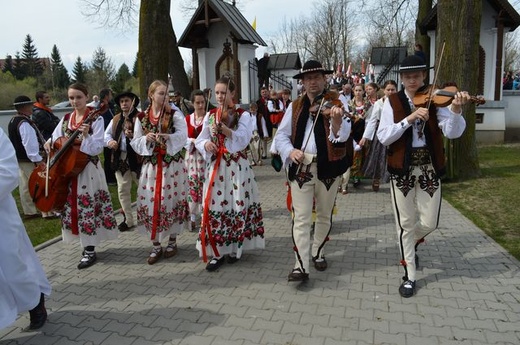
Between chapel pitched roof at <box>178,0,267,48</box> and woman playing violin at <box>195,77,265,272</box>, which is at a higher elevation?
chapel pitched roof at <box>178,0,267,48</box>

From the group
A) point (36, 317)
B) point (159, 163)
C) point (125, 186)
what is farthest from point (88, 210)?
point (36, 317)

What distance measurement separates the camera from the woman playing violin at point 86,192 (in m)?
4.75

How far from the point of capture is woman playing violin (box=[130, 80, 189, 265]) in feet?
15.9

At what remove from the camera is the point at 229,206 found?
468 cm

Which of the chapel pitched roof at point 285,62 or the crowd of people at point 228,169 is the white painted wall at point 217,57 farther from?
the chapel pitched roof at point 285,62

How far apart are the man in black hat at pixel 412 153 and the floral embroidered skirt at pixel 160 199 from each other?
7.83 ft

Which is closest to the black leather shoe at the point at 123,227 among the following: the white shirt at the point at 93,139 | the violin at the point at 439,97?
the white shirt at the point at 93,139

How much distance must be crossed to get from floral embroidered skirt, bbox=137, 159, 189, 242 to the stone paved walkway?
454 mm

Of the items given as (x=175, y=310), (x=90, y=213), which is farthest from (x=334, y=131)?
(x=90, y=213)

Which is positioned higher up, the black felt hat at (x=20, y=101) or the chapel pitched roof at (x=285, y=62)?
the chapel pitched roof at (x=285, y=62)

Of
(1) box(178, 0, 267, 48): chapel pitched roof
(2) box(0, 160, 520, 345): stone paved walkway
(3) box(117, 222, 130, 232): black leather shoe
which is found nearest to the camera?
(2) box(0, 160, 520, 345): stone paved walkway

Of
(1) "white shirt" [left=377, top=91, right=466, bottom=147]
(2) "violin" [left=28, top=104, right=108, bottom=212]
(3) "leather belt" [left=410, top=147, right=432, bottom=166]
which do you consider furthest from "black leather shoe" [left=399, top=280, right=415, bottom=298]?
(2) "violin" [left=28, top=104, right=108, bottom=212]

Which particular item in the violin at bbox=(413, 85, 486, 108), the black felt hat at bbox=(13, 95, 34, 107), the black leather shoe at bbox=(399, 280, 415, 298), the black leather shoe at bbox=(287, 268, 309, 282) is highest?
the black felt hat at bbox=(13, 95, 34, 107)

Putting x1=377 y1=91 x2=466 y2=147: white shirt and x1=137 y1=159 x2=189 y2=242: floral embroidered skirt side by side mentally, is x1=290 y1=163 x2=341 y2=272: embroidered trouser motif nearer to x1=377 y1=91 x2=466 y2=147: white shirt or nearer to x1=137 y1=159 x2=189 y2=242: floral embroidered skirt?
x1=377 y1=91 x2=466 y2=147: white shirt
